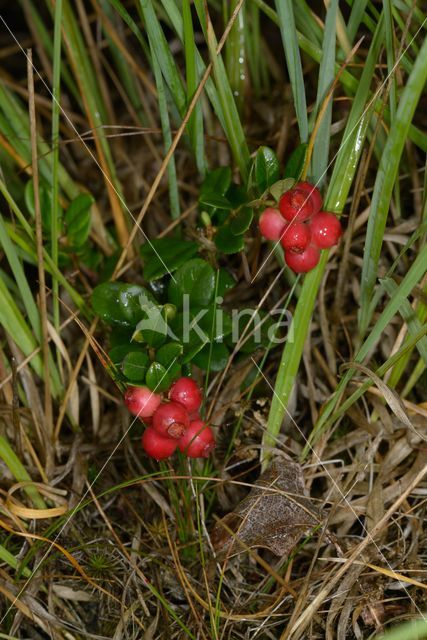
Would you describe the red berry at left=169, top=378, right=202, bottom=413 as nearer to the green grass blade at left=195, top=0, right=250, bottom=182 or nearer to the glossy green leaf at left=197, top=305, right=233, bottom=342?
the glossy green leaf at left=197, top=305, right=233, bottom=342

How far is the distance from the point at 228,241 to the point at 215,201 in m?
0.07

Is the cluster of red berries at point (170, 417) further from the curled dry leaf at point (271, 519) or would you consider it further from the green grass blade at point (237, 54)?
the green grass blade at point (237, 54)

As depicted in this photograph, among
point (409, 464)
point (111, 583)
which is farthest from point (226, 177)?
point (111, 583)

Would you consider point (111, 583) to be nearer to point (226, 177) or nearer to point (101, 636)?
point (101, 636)

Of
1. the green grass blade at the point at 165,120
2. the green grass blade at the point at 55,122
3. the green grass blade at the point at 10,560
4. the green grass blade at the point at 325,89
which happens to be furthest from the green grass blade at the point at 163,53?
the green grass blade at the point at 10,560

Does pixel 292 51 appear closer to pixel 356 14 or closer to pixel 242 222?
Answer: pixel 356 14

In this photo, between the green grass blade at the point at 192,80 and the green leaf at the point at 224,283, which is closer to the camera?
the green grass blade at the point at 192,80

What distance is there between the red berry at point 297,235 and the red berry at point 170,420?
11.7 inches

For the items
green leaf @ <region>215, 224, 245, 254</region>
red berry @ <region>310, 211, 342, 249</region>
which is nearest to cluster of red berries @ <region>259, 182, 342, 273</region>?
red berry @ <region>310, 211, 342, 249</region>

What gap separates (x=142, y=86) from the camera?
5.52 ft

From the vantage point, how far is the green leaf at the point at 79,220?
1354 mm

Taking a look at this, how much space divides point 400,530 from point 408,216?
2.04 ft

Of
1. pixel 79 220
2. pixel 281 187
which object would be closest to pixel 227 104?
pixel 281 187

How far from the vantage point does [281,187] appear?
105 cm
